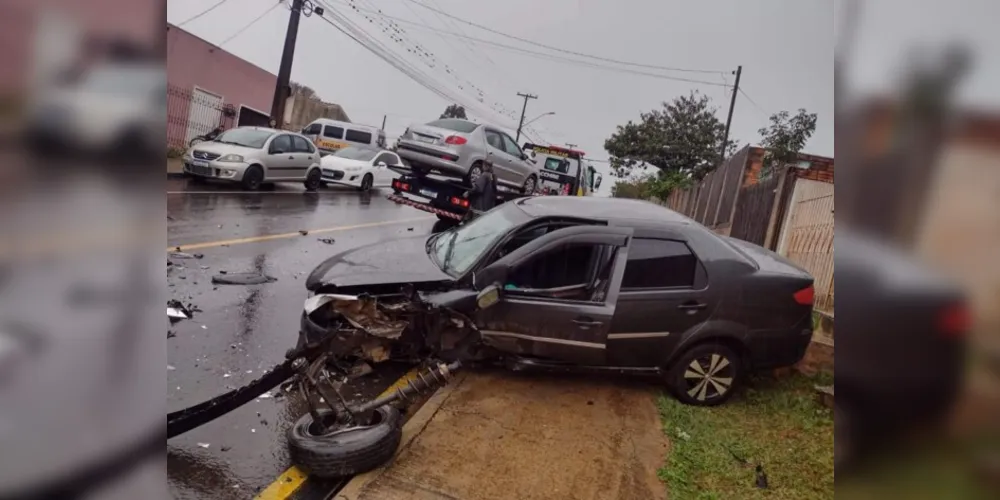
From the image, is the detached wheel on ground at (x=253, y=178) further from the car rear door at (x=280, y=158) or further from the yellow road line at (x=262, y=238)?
the yellow road line at (x=262, y=238)

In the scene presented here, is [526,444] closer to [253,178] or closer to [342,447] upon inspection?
[342,447]

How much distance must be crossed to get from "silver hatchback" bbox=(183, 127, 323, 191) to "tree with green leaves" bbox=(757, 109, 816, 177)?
10.6 m

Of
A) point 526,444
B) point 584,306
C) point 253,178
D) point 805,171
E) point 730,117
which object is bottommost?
point 526,444

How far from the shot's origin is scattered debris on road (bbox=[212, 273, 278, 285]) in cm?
571

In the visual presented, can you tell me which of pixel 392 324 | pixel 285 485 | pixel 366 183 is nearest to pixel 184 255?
pixel 392 324

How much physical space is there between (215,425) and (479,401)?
1.61 m

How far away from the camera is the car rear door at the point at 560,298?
3.92 meters

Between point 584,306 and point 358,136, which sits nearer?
point 584,306

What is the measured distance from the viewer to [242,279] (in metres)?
5.90

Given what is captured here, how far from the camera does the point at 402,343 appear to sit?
3.90 m

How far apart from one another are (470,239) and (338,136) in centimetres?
1346

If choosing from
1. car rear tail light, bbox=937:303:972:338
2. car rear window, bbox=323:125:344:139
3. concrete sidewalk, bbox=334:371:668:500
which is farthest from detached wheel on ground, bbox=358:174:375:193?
car rear tail light, bbox=937:303:972:338

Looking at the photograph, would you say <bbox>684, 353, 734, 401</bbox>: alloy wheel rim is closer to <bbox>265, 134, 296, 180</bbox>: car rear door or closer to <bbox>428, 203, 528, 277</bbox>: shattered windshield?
<bbox>428, 203, 528, 277</bbox>: shattered windshield

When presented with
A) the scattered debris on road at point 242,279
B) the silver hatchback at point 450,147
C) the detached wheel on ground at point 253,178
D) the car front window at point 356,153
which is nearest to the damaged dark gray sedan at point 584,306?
the scattered debris on road at point 242,279
